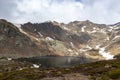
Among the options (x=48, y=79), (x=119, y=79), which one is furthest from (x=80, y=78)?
(x=119, y=79)

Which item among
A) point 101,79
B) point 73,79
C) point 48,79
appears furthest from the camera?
point 48,79

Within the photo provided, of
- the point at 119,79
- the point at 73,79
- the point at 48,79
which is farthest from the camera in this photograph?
the point at 48,79

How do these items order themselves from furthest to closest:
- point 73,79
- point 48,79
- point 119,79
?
1. point 48,79
2. point 73,79
3. point 119,79

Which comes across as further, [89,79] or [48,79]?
[48,79]

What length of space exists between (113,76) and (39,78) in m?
13.2

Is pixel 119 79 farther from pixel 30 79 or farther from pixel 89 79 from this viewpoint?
pixel 30 79

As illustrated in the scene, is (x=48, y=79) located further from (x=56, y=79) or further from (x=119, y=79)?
(x=119, y=79)

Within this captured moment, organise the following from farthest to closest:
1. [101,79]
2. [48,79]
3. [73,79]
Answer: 1. [48,79]
2. [73,79]
3. [101,79]

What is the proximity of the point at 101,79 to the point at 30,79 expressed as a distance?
1201cm

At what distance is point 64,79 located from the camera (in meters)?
39.0

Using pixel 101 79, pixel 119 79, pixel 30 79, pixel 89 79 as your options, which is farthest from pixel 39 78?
pixel 119 79

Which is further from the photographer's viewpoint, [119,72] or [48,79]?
[48,79]

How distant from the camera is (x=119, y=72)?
33375 mm

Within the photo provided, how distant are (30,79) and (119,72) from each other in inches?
554
